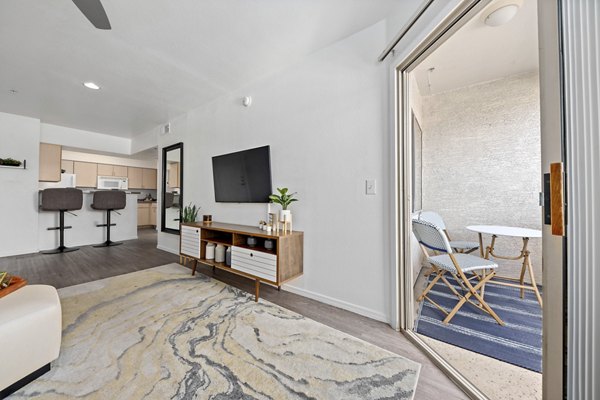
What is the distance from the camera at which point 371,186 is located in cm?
193

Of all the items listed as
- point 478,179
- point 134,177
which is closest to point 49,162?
point 134,177

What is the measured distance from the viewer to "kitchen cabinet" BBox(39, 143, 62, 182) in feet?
14.1

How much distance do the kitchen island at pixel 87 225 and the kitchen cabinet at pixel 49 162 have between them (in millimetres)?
607

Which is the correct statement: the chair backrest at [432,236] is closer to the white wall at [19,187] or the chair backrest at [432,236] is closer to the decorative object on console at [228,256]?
the decorative object on console at [228,256]

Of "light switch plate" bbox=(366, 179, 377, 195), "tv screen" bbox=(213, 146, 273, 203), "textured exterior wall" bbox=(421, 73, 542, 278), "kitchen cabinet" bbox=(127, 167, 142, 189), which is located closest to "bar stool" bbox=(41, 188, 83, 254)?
"kitchen cabinet" bbox=(127, 167, 142, 189)

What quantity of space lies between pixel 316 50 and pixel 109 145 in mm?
5797

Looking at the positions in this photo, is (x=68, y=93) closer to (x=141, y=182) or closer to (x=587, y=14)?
(x=141, y=182)

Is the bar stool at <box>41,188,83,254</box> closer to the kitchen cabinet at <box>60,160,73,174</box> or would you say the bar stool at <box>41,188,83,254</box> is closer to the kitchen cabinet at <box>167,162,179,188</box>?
the kitchen cabinet at <box>167,162,179,188</box>

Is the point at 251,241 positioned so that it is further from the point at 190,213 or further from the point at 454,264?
the point at 454,264

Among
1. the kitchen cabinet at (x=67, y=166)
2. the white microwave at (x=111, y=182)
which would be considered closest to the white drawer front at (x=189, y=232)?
the white microwave at (x=111, y=182)

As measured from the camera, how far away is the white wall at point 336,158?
75.3 inches

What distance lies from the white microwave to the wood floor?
2.29m

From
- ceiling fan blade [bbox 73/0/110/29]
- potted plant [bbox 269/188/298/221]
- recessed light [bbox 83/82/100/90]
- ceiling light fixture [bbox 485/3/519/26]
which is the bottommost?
potted plant [bbox 269/188/298/221]

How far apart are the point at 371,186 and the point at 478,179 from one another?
1818 millimetres
